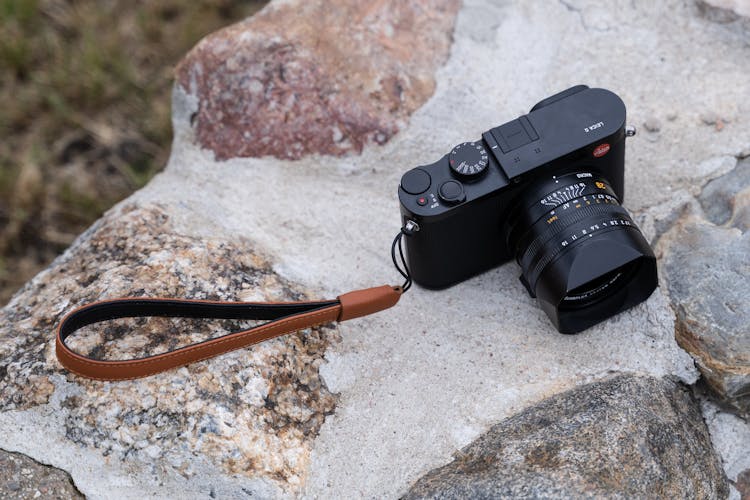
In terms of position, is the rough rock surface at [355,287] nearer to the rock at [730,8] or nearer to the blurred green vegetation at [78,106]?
the rock at [730,8]

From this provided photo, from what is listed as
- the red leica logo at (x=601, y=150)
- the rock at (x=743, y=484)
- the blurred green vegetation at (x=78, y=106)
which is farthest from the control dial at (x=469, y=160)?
the blurred green vegetation at (x=78, y=106)

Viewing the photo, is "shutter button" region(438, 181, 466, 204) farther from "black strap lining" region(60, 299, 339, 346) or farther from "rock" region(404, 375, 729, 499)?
"rock" region(404, 375, 729, 499)

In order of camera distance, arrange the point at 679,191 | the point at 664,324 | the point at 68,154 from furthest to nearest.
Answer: the point at 68,154
the point at 679,191
the point at 664,324

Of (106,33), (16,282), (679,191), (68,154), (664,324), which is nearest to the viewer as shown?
(664,324)

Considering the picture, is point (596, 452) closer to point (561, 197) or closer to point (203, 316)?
→ point (561, 197)

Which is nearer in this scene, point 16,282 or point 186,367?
point 186,367

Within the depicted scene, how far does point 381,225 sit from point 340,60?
0.50 metres

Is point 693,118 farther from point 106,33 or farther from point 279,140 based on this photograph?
point 106,33

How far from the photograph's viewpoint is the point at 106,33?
10.4 feet

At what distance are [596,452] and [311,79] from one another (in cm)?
125

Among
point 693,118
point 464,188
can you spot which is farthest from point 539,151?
point 693,118

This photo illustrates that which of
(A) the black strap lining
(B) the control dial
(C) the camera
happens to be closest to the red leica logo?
(C) the camera

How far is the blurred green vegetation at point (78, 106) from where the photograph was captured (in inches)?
110

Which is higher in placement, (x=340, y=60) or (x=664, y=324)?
(x=340, y=60)
